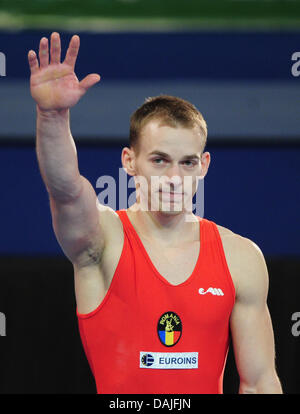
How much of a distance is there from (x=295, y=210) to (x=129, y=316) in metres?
1.36

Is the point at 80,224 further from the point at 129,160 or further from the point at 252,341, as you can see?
the point at 252,341

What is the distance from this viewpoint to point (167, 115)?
1.50 metres

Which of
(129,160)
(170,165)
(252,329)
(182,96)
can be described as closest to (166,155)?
(170,165)

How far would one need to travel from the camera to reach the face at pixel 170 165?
4.77 ft

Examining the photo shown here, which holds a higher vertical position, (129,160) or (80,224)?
(129,160)

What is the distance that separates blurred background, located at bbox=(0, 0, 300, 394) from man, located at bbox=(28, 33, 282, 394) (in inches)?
40.6

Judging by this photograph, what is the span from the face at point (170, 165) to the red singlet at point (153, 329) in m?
0.15

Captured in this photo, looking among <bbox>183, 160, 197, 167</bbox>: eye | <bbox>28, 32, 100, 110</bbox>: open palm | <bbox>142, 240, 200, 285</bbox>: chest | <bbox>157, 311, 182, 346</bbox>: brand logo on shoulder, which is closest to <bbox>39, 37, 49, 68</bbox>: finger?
<bbox>28, 32, 100, 110</bbox>: open palm

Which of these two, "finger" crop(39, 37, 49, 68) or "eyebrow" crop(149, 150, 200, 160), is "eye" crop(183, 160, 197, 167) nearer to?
"eyebrow" crop(149, 150, 200, 160)

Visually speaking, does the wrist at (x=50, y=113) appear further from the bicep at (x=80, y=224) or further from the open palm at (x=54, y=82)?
the bicep at (x=80, y=224)

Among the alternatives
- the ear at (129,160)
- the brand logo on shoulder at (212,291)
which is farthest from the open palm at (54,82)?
the brand logo on shoulder at (212,291)

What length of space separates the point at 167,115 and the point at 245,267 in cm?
42

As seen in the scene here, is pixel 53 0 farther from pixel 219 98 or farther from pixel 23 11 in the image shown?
pixel 219 98

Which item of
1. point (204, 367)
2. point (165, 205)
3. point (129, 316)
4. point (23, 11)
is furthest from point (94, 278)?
point (23, 11)
